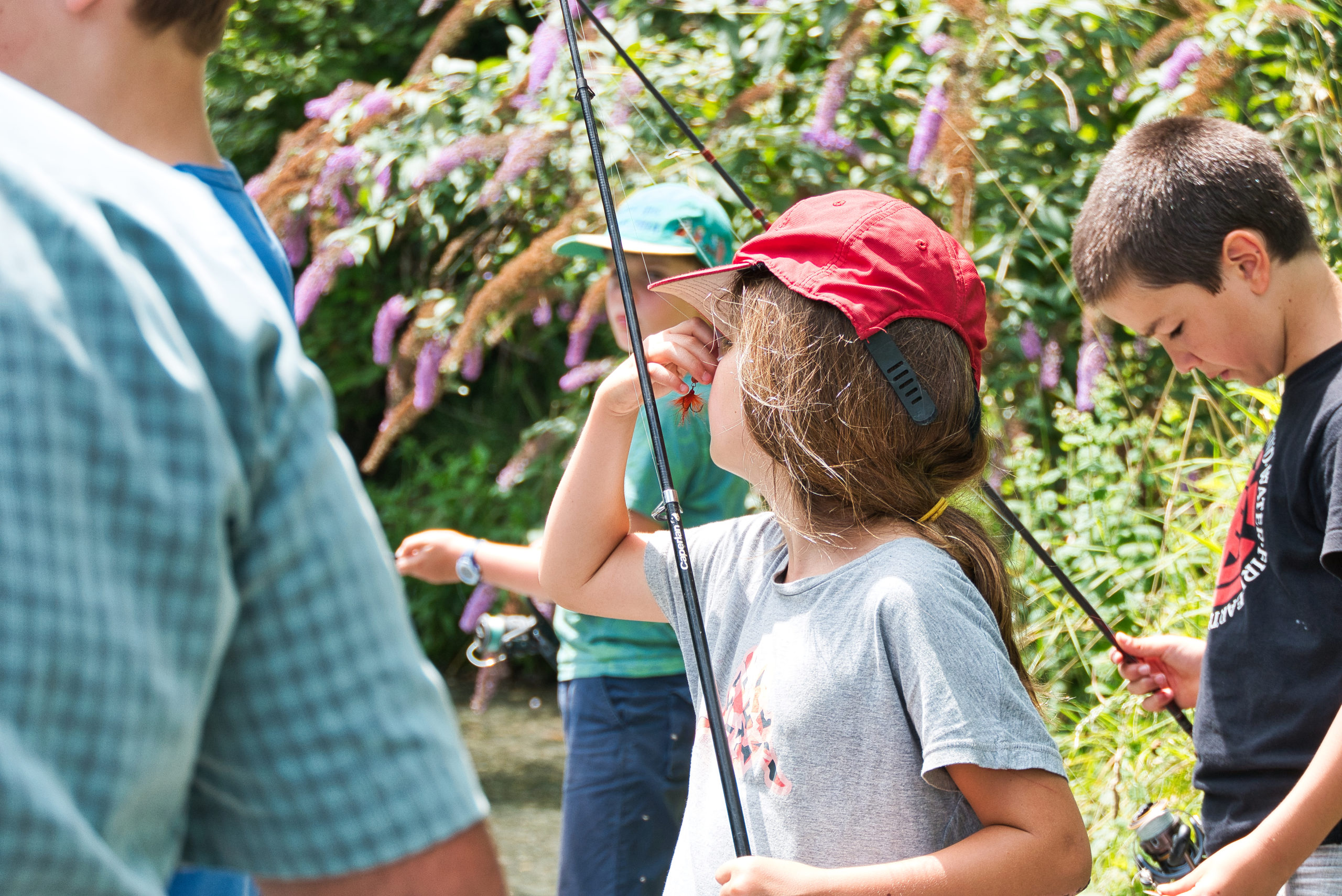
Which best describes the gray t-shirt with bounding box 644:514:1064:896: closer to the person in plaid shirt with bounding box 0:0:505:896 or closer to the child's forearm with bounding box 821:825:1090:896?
the child's forearm with bounding box 821:825:1090:896

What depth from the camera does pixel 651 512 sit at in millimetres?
2412

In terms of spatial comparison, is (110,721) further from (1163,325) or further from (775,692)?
(1163,325)

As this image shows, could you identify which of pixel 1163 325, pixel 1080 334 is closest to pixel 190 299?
pixel 1163 325

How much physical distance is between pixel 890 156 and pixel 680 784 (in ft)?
8.09

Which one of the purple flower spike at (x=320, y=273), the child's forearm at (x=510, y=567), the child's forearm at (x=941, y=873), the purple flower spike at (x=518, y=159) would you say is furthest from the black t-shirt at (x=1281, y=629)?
the purple flower spike at (x=320, y=273)

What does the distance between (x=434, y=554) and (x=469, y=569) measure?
0.11m

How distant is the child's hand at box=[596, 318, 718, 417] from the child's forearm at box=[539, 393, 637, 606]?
0.8 inches

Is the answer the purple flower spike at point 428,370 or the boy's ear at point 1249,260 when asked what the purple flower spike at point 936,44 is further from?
the boy's ear at point 1249,260

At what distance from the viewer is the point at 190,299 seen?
0.58 meters

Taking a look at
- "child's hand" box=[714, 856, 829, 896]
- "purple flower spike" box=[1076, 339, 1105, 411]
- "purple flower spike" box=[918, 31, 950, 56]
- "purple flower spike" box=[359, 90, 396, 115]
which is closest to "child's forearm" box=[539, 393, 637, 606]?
"child's hand" box=[714, 856, 829, 896]

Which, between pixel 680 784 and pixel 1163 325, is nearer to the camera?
pixel 1163 325

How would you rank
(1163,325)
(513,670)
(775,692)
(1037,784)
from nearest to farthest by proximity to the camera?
(1037,784) < (775,692) < (1163,325) < (513,670)

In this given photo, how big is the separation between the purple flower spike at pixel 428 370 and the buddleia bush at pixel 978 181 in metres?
0.01

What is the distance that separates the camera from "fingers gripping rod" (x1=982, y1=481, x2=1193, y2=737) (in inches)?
71.4
